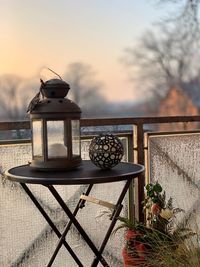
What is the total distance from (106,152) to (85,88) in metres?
0.72

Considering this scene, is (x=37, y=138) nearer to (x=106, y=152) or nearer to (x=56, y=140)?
(x=56, y=140)

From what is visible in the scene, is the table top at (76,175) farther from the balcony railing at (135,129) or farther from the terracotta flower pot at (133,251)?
the balcony railing at (135,129)

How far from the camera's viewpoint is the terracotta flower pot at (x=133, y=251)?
6.51ft

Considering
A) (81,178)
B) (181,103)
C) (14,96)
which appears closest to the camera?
(81,178)

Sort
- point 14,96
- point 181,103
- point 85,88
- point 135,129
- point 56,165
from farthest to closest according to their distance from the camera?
point 181,103 < point 135,129 < point 85,88 < point 14,96 < point 56,165

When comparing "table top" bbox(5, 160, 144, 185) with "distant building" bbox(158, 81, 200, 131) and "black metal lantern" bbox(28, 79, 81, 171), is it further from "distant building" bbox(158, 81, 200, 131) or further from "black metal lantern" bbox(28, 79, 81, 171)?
"distant building" bbox(158, 81, 200, 131)

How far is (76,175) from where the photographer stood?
159cm

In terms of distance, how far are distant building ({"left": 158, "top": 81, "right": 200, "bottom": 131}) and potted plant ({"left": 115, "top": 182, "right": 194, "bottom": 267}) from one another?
0.60m

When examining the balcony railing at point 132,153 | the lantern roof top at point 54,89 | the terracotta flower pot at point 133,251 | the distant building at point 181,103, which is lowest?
the terracotta flower pot at point 133,251

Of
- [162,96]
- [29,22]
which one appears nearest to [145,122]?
[162,96]

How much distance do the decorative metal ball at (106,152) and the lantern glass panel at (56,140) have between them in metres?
0.14

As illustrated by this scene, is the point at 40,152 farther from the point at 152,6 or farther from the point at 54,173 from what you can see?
the point at 152,6

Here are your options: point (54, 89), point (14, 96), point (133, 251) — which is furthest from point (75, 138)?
point (133, 251)

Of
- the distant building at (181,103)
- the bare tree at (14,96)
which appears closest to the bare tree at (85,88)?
the bare tree at (14,96)
